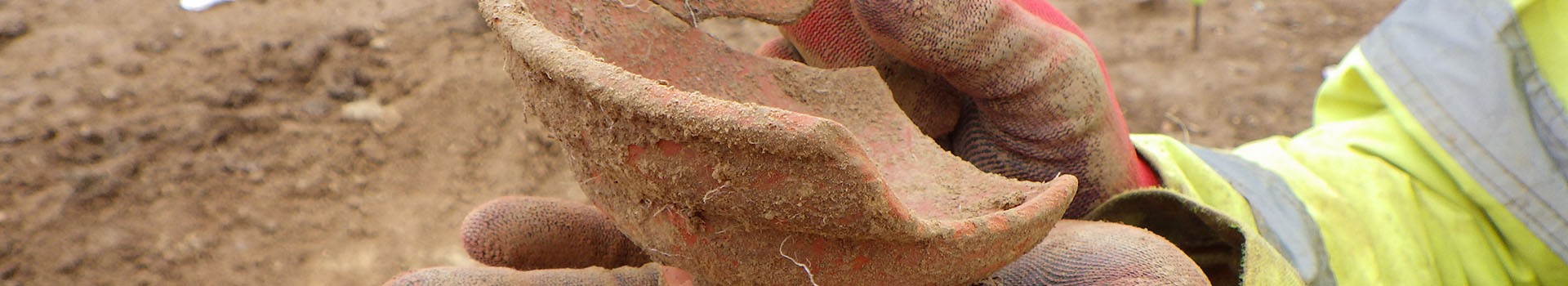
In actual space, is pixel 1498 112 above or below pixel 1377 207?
above

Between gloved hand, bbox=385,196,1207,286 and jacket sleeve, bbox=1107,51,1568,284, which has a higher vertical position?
gloved hand, bbox=385,196,1207,286

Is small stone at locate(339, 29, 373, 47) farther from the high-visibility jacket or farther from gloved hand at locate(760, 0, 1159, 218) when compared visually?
the high-visibility jacket

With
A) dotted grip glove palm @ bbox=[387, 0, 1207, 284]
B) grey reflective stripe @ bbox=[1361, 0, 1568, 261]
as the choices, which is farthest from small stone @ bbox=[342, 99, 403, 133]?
grey reflective stripe @ bbox=[1361, 0, 1568, 261]

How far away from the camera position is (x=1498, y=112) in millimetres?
1569

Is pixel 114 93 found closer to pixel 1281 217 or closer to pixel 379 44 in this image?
pixel 379 44

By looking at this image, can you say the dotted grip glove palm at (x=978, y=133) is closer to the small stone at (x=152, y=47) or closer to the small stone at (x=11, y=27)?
the small stone at (x=152, y=47)

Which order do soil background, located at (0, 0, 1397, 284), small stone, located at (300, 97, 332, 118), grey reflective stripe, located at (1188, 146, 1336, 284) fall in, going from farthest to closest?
small stone, located at (300, 97, 332, 118) → soil background, located at (0, 0, 1397, 284) → grey reflective stripe, located at (1188, 146, 1336, 284)

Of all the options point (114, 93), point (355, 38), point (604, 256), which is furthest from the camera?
point (355, 38)

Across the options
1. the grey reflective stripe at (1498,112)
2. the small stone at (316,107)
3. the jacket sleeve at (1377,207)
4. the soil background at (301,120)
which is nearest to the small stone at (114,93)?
the soil background at (301,120)

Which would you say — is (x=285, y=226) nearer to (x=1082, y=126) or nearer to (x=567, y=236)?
(x=567, y=236)

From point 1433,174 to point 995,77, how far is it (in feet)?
2.62

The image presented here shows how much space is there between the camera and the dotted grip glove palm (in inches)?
45.9

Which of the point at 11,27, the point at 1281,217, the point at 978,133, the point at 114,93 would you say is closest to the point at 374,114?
the point at 114,93

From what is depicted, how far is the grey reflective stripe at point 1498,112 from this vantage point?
1.54 metres
